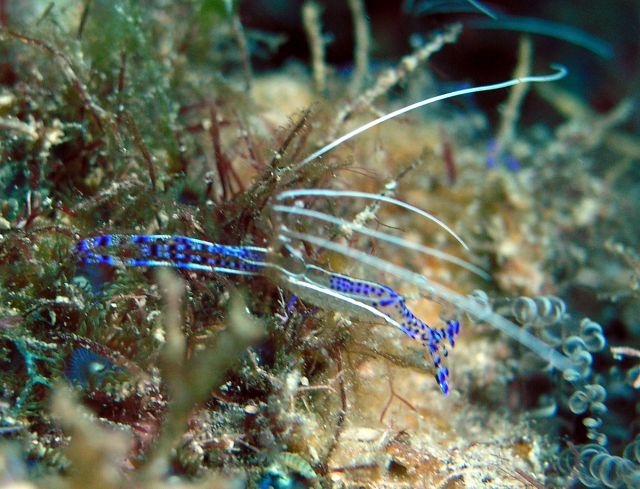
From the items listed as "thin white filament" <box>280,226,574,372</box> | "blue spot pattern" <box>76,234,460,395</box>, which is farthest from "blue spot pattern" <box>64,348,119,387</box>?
"thin white filament" <box>280,226,574,372</box>

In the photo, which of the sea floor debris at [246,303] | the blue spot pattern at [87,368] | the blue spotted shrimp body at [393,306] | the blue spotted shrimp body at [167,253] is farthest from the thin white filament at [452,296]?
the blue spot pattern at [87,368]

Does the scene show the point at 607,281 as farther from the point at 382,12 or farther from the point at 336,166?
the point at 382,12

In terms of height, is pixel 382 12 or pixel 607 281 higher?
pixel 382 12

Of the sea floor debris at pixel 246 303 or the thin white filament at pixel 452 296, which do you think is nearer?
the thin white filament at pixel 452 296

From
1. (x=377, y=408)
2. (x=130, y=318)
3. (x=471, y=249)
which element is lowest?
(x=377, y=408)

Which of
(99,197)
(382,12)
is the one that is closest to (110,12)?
(99,197)

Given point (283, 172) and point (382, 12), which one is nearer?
point (283, 172)

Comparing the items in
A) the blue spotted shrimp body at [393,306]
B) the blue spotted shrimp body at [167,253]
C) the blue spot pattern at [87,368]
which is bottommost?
the blue spot pattern at [87,368]

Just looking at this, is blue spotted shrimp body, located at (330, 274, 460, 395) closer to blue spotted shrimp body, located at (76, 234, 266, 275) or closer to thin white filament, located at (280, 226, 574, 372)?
thin white filament, located at (280, 226, 574, 372)

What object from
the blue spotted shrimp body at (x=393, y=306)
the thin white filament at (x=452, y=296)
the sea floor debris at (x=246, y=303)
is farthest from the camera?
the blue spotted shrimp body at (x=393, y=306)

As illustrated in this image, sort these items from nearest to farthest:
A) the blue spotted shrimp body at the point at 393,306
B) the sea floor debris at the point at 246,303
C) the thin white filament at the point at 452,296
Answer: the thin white filament at the point at 452,296, the sea floor debris at the point at 246,303, the blue spotted shrimp body at the point at 393,306

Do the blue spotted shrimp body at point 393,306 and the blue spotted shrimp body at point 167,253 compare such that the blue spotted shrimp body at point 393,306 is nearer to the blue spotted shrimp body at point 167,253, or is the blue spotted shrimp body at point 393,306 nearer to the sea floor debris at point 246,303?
the sea floor debris at point 246,303
